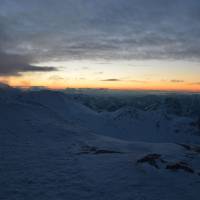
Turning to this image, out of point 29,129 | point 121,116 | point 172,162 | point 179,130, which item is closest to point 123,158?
point 172,162

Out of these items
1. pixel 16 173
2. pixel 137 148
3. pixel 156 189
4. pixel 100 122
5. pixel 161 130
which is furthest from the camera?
pixel 161 130

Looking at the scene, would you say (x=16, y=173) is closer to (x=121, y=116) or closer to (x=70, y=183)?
(x=70, y=183)

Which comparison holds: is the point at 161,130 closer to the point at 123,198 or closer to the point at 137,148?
the point at 137,148

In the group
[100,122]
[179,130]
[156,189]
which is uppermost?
[156,189]

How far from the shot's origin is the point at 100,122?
101 metres

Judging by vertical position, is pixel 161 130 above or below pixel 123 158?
below

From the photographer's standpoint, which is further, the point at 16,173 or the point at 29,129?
the point at 29,129

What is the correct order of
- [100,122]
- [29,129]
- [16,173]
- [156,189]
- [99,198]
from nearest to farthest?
[99,198] < [156,189] < [16,173] < [29,129] < [100,122]

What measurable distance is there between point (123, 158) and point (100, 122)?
8075cm

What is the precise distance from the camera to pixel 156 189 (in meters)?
15.4

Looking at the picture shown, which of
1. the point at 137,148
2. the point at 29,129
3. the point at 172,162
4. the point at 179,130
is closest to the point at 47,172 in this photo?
the point at 172,162

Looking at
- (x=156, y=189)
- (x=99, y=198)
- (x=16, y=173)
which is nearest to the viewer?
(x=99, y=198)

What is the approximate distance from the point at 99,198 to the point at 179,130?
441ft

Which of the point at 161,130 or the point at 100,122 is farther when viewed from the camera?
the point at 161,130
